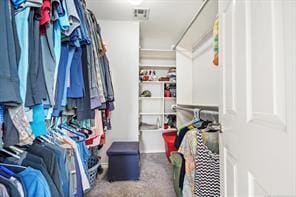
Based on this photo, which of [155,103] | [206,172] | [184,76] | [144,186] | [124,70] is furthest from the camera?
[155,103]

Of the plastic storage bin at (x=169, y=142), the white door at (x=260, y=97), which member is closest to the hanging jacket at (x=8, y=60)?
the white door at (x=260, y=97)

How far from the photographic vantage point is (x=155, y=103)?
4094 mm

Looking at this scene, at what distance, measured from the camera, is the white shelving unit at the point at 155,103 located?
3957 millimetres

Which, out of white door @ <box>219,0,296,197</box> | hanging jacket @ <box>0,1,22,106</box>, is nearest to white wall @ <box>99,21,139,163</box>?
white door @ <box>219,0,296,197</box>

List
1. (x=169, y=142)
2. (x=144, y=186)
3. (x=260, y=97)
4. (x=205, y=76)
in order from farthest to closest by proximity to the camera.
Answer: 1. (x=169, y=142)
2. (x=205, y=76)
3. (x=144, y=186)
4. (x=260, y=97)

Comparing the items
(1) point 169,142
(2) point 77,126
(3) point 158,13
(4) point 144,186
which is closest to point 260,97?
(2) point 77,126

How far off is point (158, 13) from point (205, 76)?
1.06m

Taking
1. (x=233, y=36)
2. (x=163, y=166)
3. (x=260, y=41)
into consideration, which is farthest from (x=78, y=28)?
(x=163, y=166)

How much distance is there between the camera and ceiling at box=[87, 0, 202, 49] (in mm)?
2701

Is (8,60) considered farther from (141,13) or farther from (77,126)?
(141,13)

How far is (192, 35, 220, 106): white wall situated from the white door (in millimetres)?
1444

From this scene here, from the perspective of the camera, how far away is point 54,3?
1126 millimetres

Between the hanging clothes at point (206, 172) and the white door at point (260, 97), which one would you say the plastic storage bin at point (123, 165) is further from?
the white door at point (260, 97)

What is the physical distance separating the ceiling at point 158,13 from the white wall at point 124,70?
168mm
